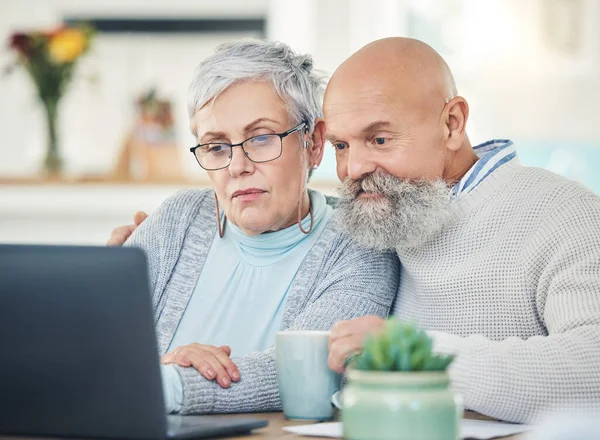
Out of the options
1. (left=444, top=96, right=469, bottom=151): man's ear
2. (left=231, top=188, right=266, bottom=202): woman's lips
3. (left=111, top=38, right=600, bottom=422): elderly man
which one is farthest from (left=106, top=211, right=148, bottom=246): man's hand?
(left=444, top=96, right=469, bottom=151): man's ear

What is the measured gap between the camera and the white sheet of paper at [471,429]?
1123 millimetres

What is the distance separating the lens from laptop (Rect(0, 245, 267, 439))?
3.20 feet

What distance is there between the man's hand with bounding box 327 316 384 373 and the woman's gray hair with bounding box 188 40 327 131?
686mm

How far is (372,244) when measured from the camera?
5.44 feet

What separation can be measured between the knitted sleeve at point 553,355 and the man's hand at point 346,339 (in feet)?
0.31

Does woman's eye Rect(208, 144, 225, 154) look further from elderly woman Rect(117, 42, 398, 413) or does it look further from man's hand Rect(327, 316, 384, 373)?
man's hand Rect(327, 316, 384, 373)

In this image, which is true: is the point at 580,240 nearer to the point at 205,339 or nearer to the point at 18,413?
the point at 205,339

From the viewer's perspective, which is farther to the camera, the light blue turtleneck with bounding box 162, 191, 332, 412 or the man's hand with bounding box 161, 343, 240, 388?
the light blue turtleneck with bounding box 162, 191, 332, 412

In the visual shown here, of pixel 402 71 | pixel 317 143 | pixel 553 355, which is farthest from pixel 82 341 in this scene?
pixel 317 143

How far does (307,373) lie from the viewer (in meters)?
1.27

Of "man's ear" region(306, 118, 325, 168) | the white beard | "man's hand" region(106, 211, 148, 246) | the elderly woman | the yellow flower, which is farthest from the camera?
the yellow flower

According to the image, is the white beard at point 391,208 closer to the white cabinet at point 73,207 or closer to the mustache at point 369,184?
the mustache at point 369,184

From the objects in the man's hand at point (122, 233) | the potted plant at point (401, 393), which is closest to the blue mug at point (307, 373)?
the potted plant at point (401, 393)

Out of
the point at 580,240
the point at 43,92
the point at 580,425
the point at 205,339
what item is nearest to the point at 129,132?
the point at 43,92
